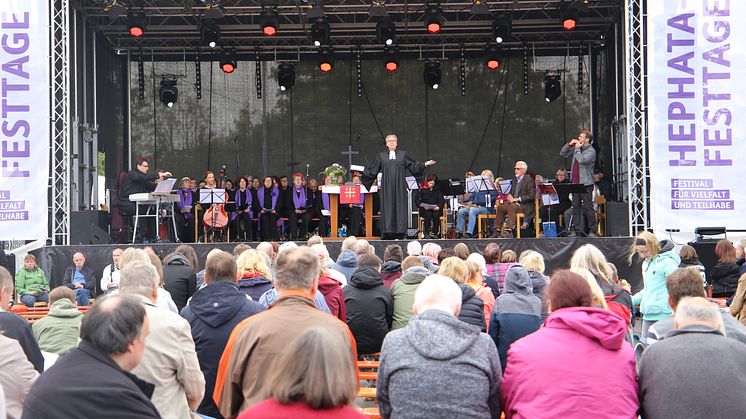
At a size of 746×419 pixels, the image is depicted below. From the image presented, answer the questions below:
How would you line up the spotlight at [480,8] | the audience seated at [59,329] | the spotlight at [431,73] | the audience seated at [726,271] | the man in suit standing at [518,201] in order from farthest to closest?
1. the spotlight at [431,73]
2. the spotlight at [480,8]
3. the man in suit standing at [518,201]
4. the audience seated at [726,271]
5. the audience seated at [59,329]

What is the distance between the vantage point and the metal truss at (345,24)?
17.9 m

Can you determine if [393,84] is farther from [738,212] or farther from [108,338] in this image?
[108,338]

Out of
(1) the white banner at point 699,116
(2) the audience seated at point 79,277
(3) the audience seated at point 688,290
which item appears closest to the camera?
(3) the audience seated at point 688,290

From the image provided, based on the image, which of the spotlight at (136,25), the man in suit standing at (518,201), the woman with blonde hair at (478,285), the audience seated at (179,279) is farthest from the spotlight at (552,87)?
the audience seated at (179,279)

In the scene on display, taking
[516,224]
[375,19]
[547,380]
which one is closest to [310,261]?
[547,380]

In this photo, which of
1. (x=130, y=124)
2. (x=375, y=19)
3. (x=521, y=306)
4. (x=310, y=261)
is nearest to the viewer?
(x=310, y=261)

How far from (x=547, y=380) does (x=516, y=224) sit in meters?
12.4

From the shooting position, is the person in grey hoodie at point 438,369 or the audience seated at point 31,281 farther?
the audience seated at point 31,281

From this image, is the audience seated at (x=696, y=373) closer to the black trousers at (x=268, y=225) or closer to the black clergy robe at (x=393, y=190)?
the black clergy robe at (x=393, y=190)

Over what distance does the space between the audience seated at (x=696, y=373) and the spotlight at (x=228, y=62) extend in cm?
1815

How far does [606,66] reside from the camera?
19500 millimetres

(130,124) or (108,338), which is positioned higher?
(130,124)

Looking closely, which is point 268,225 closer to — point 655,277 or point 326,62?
point 326,62

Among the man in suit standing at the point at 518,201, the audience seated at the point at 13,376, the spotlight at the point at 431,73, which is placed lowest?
the audience seated at the point at 13,376
